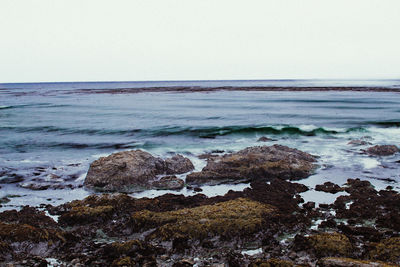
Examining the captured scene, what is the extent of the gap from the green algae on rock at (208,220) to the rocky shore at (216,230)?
0.02m

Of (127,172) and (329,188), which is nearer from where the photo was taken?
(329,188)

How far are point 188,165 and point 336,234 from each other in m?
6.84

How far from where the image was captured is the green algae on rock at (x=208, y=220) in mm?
6520

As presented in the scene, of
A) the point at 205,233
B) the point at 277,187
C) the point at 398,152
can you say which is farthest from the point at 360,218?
the point at 398,152

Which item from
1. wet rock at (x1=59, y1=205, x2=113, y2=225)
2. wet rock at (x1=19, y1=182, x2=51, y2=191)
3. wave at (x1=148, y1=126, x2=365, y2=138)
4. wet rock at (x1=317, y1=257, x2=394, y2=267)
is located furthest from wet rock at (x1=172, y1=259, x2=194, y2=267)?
wave at (x1=148, y1=126, x2=365, y2=138)

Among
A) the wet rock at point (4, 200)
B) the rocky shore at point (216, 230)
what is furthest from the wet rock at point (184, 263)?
the wet rock at point (4, 200)

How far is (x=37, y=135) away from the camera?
23.0 metres

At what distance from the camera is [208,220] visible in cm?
685

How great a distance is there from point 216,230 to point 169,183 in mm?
3996

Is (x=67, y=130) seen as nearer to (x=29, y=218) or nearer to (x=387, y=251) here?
(x=29, y=218)

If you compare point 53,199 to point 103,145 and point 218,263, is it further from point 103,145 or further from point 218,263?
point 103,145

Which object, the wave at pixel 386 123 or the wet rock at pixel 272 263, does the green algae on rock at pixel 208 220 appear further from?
the wave at pixel 386 123

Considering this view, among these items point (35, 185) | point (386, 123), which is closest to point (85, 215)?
point (35, 185)

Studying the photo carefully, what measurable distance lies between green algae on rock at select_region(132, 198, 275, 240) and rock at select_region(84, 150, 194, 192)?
3.08 metres
